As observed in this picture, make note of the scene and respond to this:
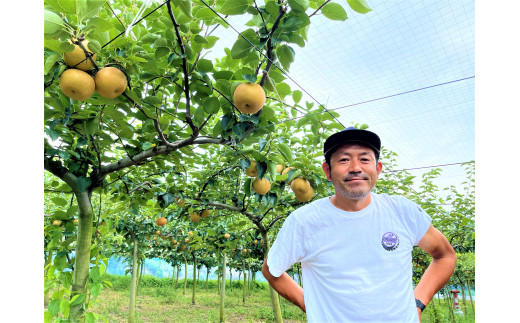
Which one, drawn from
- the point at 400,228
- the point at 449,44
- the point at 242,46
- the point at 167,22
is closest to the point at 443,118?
the point at 449,44

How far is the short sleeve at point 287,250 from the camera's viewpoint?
0.98m

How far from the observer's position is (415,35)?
1.39 meters

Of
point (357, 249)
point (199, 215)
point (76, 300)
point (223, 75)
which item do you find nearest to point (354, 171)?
point (357, 249)

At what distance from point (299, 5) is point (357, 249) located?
697 mm

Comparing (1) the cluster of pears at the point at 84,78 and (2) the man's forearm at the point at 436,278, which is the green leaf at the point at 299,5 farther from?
(2) the man's forearm at the point at 436,278

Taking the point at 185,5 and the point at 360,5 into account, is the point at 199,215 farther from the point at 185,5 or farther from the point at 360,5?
the point at 360,5

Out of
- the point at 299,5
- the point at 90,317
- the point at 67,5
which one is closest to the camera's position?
the point at 67,5

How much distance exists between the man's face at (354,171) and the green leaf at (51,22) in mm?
818

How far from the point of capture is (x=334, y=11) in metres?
0.97

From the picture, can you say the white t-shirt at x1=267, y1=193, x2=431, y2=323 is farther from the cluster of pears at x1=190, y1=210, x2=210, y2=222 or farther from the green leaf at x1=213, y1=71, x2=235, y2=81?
the cluster of pears at x1=190, y1=210, x2=210, y2=222

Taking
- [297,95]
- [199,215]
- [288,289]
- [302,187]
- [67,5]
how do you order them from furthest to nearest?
[199,215] < [302,187] < [297,95] < [288,289] < [67,5]

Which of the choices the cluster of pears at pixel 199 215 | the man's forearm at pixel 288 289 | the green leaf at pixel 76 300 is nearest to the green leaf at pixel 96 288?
the green leaf at pixel 76 300
